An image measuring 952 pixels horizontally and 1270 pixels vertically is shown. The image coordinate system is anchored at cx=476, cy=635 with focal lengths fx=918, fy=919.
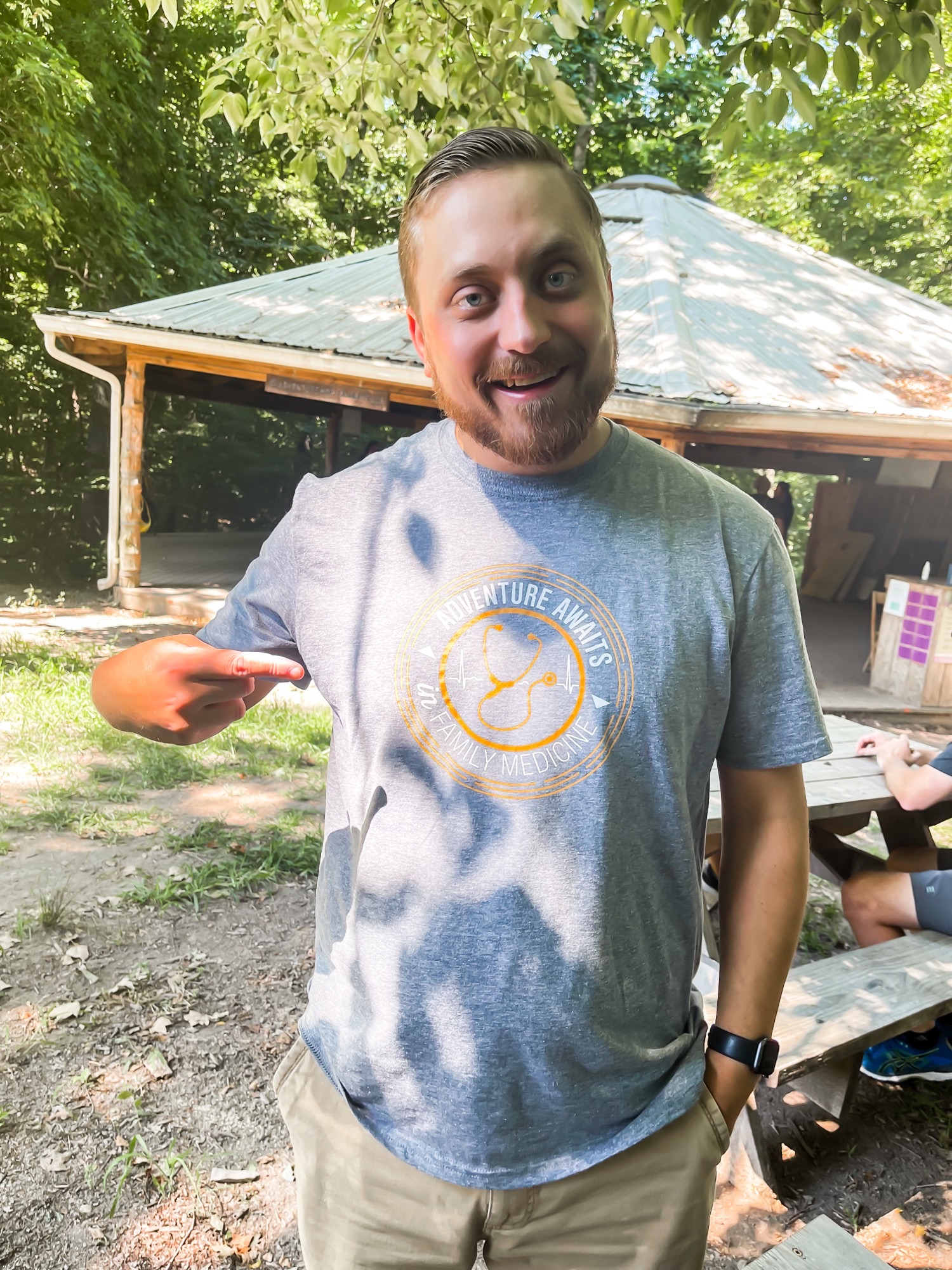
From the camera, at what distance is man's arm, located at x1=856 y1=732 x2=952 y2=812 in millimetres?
3633

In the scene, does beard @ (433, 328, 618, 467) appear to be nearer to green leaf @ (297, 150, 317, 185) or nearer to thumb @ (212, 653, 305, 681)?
thumb @ (212, 653, 305, 681)

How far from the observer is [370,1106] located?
127 centimetres

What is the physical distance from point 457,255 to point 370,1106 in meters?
1.19

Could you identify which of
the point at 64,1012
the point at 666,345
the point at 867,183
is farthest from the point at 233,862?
the point at 867,183

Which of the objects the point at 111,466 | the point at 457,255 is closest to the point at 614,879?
the point at 457,255

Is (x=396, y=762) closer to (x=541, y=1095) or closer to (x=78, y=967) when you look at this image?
(x=541, y=1095)

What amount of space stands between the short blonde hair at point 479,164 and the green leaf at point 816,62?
1664 mm

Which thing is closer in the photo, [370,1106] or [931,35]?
[370,1106]

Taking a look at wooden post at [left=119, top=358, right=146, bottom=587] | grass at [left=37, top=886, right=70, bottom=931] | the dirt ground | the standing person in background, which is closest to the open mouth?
the dirt ground

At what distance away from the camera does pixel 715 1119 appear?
1.32 m

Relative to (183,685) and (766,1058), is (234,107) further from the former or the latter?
(766,1058)

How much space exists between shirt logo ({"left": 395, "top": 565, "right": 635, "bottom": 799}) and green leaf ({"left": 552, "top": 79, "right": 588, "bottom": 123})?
8.47 feet

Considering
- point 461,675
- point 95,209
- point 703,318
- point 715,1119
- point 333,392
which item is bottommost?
point 715,1119

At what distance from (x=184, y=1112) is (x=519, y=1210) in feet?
7.31
